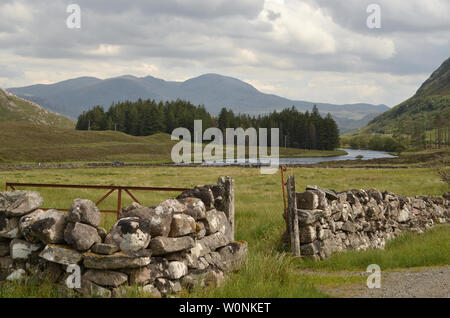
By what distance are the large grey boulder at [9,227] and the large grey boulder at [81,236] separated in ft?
3.71

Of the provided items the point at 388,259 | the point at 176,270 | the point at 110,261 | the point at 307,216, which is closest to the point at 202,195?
the point at 176,270

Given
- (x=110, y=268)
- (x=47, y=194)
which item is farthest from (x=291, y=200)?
Answer: (x=47, y=194)

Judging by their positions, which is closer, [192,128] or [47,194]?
[47,194]

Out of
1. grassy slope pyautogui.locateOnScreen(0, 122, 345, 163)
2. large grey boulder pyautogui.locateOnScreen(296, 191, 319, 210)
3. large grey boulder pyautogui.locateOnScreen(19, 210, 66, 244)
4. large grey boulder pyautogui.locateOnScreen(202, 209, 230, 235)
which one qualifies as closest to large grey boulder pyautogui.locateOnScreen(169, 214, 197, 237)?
large grey boulder pyautogui.locateOnScreen(202, 209, 230, 235)

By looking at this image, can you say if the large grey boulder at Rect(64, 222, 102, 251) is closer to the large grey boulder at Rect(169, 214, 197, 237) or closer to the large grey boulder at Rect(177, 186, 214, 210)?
the large grey boulder at Rect(169, 214, 197, 237)

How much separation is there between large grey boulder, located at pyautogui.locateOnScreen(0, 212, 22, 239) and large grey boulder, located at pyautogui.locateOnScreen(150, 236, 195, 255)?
2296 mm

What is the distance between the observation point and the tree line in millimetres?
169125

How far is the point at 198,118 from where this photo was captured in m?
177

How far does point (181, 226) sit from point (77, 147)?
109 m

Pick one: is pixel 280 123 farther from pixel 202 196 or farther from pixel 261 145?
pixel 202 196

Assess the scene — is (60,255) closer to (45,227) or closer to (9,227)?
(45,227)
